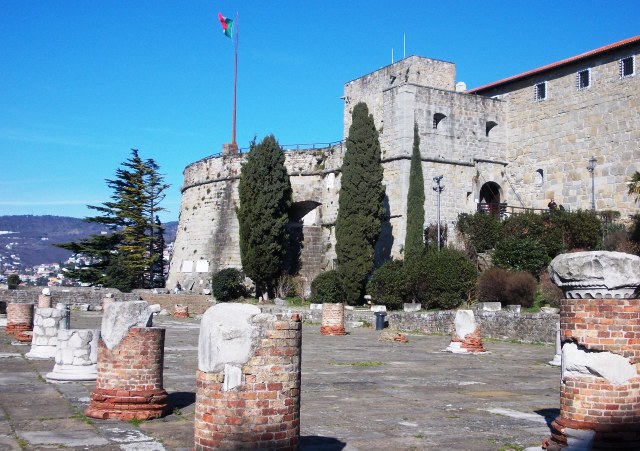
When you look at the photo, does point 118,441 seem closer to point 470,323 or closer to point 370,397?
point 370,397

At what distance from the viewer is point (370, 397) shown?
1039 cm

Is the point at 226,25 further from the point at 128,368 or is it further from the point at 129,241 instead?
the point at 128,368

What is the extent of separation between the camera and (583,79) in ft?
109

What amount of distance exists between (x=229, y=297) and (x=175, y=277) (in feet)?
26.0

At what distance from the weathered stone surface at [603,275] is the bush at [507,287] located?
18.3 meters

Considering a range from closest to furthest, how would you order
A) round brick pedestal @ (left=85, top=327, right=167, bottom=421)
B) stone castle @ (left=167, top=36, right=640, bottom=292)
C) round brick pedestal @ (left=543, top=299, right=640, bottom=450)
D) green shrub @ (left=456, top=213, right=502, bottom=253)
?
round brick pedestal @ (left=543, top=299, right=640, bottom=450) < round brick pedestal @ (left=85, top=327, right=167, bottom=421) < green shrub @ (left=456, top=213, right=502, bottom=253) < stone castle @ (left=167, top=36, right=640, bottom=292)

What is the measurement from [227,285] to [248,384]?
3271cm

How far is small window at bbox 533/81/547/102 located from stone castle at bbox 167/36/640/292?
0.20ft

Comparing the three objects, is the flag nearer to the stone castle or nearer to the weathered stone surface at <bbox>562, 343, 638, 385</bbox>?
the stone castle

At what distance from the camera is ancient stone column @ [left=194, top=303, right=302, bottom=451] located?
19.7ft

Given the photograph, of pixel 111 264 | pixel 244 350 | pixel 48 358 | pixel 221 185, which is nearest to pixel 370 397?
pixel 244 350

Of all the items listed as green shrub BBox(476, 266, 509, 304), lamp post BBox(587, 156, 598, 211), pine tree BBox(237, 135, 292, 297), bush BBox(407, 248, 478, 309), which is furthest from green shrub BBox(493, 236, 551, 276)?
pine tree BBox(237, 135, 292, 297)

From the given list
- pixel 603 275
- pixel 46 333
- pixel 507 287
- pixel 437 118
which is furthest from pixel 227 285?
pixel 603 275

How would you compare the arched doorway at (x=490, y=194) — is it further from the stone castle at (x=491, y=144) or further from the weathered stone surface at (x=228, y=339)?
the weathered stone surface at (x=228, y=339)
